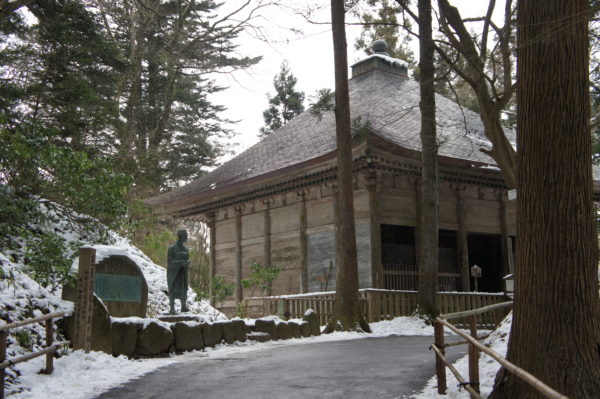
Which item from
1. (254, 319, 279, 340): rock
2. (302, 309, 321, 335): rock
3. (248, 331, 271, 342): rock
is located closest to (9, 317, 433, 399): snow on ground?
(248, 331, 271, 342): rock

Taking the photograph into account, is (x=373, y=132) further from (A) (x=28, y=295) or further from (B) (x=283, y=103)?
(B) (x=283, y=103)

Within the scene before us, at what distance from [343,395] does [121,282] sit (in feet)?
18.3

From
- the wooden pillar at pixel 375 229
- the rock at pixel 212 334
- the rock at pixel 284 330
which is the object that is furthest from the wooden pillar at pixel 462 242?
the rock at pixel 212 334

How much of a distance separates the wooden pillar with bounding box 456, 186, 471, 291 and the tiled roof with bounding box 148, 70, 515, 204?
1390 mm

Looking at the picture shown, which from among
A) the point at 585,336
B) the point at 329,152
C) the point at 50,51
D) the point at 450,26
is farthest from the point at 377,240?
the point at 585,336

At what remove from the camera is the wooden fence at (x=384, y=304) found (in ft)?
47.8

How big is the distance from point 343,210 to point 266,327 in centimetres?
318

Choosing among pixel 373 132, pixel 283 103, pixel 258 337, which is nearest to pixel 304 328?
pixel 258 337

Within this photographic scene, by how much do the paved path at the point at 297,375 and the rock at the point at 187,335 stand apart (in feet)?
A: 2.88

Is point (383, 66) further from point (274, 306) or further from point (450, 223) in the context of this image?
point (274, 306)

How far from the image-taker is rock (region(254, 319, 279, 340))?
12336mm

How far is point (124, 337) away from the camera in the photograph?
8.95m

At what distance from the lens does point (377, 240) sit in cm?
1605

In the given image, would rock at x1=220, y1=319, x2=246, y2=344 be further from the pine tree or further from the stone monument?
the pine tree
